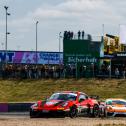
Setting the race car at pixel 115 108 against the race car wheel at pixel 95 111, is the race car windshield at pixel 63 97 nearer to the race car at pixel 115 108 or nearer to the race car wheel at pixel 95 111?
the race car wheel at pixel 95 111

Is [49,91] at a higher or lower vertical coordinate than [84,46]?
lower

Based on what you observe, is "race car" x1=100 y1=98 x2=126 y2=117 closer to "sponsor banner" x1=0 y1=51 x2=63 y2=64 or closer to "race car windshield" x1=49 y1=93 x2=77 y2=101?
"race car windshield" x1=49 y1=93 x2=77 y2=101

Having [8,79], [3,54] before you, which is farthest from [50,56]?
[8,79]

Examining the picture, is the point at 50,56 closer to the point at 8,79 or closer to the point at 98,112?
the point at 8,79

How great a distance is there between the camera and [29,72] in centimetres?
4916

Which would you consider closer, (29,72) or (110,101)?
(110,101)

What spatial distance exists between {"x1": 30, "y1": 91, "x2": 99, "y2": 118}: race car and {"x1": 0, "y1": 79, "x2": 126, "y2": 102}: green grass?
65.6ft

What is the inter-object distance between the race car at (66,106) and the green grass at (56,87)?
20.0 metres

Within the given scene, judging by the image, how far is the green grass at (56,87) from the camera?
48.3 m

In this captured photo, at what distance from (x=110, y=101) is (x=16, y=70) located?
19.8m

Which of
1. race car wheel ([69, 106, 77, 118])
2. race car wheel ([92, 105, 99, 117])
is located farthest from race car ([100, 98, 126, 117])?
race car wheel ([69, 106, 77, 118])

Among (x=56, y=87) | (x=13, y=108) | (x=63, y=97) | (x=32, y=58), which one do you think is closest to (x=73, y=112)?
(x=63, y=97)

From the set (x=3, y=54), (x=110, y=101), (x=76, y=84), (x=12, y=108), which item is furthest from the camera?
(x=3, y=54)

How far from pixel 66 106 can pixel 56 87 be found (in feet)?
77.3
